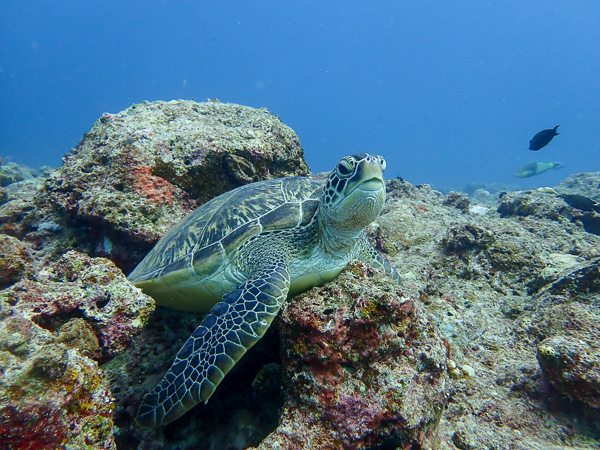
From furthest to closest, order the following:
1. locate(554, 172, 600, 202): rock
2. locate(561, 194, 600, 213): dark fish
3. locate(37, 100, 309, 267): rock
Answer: locate(554, 172, 600, 202): rock
locate(561, 194, 600, 213): dark fish
locate(37, 100, 309, 267): rock

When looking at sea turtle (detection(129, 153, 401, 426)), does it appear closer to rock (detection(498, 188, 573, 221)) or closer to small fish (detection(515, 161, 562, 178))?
rock (detection(498, 188, 573, 221))

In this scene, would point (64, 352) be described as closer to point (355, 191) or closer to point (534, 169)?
point (355, 191)

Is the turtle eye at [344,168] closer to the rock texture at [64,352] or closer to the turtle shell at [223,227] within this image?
the turtle shell at [223,227]

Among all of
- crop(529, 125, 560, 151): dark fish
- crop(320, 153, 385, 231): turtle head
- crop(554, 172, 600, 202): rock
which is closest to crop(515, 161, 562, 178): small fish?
crop(554, 172, 600, 202): rock

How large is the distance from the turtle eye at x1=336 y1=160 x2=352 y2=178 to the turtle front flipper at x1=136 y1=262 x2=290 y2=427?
115 centimetres

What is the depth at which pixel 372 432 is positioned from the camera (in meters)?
1.66

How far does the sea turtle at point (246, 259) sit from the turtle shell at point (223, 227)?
0.04 feet

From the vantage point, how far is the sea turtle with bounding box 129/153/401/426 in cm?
204

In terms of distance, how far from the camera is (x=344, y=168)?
2594 mm

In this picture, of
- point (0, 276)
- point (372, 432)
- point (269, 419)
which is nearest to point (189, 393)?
point (269, 419)

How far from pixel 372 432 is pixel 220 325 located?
4.14 feet

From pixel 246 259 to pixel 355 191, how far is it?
54.8 inches

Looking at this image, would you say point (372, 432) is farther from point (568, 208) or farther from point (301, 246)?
point (568, 208)

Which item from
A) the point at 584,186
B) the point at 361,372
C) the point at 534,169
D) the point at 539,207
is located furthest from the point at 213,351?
the point at 534,169
